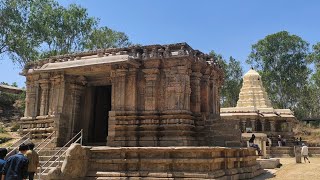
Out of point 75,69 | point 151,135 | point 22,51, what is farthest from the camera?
point 22,51

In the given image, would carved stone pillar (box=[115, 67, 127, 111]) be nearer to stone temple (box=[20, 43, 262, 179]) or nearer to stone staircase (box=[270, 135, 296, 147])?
stone temple (box=[20, 43, 262, 179])

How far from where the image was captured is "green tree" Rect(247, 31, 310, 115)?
47719 millimetres

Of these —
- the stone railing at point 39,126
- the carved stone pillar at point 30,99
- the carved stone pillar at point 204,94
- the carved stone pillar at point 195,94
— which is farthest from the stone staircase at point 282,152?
the carved stone pillar at point 30,99

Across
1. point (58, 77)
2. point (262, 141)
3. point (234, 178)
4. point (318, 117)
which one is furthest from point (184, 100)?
point (318, 117)

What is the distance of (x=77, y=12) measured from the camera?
112 feet

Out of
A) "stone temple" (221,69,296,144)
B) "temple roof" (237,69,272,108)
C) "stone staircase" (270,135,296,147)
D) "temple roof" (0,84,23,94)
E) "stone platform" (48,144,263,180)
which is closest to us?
"stone platform" (48,144,263,180)

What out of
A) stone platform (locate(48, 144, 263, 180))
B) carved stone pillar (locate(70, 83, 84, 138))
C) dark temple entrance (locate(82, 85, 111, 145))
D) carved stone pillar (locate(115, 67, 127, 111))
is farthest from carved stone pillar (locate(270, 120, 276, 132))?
carved stone pillar (locate(115, 67, 127, 111))

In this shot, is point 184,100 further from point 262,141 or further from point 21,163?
point 262,141

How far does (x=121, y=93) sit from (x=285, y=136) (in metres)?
25.6

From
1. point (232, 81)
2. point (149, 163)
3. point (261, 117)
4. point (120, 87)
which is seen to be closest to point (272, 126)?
point (261, 117)

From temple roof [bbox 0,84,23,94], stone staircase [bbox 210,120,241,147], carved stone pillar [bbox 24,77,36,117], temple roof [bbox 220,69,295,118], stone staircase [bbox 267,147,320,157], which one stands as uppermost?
temple roof [bbox 0,84,23,94]

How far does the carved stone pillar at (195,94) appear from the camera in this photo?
547 inches

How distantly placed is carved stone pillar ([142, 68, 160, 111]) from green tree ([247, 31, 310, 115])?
123ft

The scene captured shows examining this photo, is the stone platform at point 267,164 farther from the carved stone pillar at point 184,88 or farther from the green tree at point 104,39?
the green tree at point 104,39
